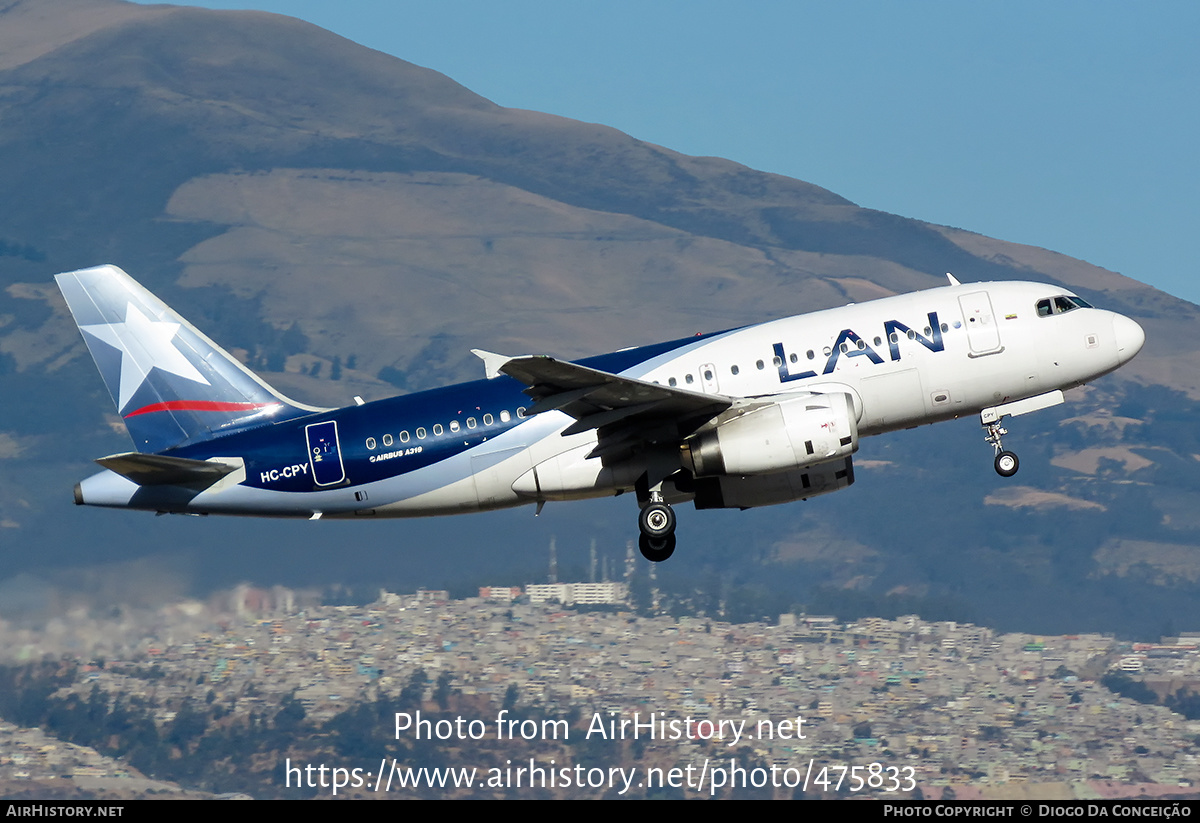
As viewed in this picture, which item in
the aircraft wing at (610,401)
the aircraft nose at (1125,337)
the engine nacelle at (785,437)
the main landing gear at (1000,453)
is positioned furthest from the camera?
the aircraft nose at (1125,337)

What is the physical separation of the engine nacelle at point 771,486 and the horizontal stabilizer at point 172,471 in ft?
41.8

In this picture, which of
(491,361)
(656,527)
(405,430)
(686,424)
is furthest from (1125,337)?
(405,430)

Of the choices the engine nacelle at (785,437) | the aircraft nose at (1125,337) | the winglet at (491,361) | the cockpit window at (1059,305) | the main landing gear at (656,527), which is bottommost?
the main landing gear at (656,527)

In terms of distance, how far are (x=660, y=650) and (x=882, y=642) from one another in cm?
2155

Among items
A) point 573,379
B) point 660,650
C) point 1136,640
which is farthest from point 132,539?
point 573,379

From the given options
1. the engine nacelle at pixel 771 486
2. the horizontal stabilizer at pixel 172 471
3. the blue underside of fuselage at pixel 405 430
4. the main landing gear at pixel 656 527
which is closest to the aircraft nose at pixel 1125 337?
the engine nacelle at pixel 771 486

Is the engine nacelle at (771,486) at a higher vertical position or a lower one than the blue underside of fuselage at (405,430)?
lower

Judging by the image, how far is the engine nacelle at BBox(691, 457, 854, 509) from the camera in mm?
41625

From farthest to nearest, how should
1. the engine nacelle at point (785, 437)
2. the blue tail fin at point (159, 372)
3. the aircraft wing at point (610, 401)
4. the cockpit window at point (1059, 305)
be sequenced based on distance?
the blue tail fin at point (159, 372), the cockpit window at point (1059, 305), the engine nacelle at point (785, 437), the aircraft wing at point (610, 401)

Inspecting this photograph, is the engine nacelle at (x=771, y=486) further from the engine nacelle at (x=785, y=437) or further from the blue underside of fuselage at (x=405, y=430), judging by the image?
the blue underside of fuselage at (x=405, y=430)

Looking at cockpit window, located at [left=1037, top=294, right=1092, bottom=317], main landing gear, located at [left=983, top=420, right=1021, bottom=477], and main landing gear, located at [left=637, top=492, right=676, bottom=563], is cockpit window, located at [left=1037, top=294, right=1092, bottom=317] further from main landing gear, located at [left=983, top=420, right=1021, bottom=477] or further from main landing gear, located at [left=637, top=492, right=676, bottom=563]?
main landing gear, located at [left=637, top=492, right=676, bottom=563]

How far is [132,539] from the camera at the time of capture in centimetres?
14900

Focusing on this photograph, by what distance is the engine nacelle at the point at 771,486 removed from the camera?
1639 inches
